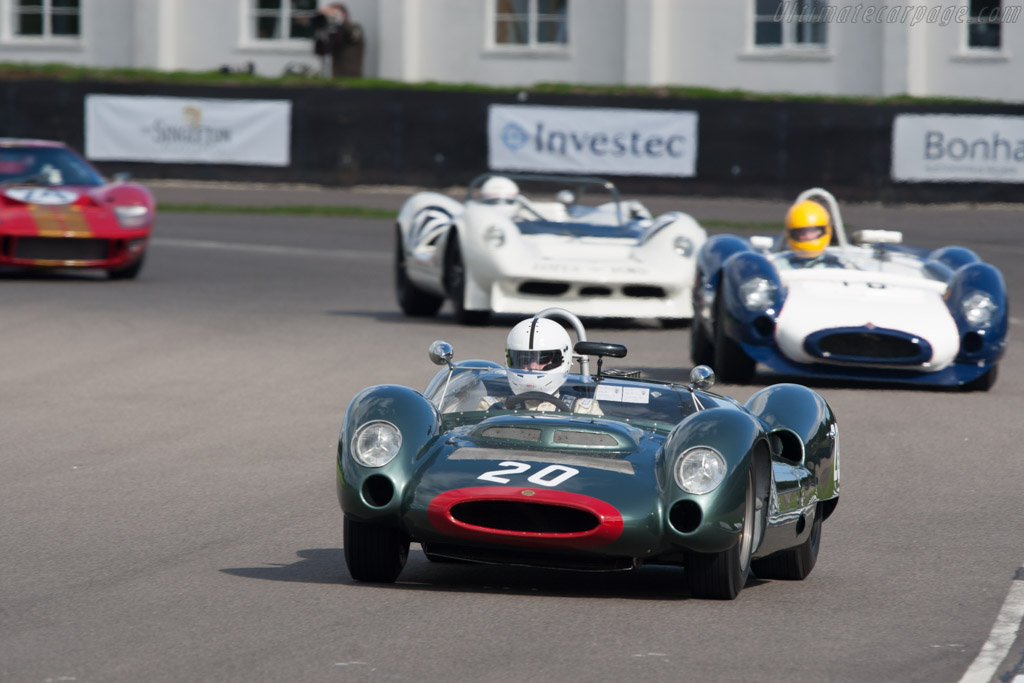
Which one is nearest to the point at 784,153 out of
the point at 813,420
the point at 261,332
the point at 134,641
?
the point at 261,332

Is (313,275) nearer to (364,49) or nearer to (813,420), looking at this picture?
(813,420)

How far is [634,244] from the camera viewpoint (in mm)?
15219

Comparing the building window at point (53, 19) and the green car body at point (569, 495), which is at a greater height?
the building window at point (53, 19)

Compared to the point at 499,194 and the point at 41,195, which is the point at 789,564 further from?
the point at 41,195

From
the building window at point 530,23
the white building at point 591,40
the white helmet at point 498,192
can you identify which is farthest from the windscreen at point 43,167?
the building window at point 530,23

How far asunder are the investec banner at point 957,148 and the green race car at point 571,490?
66.0 feet

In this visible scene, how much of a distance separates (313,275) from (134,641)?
1448 cm

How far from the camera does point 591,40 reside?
33.9 metres

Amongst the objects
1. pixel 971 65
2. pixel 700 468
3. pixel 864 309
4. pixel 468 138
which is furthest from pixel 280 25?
pixel 700 468

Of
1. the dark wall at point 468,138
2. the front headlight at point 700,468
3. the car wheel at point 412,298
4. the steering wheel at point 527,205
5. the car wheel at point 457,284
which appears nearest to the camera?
the front headlight at point 700,468

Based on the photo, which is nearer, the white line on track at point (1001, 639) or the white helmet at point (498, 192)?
the white line on track at point (1001, 639)

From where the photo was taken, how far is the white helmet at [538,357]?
6.86 metres

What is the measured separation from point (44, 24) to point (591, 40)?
36.7ft

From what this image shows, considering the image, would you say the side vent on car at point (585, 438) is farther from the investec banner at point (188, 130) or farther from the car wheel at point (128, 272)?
the investec banner at point (188, 130)
